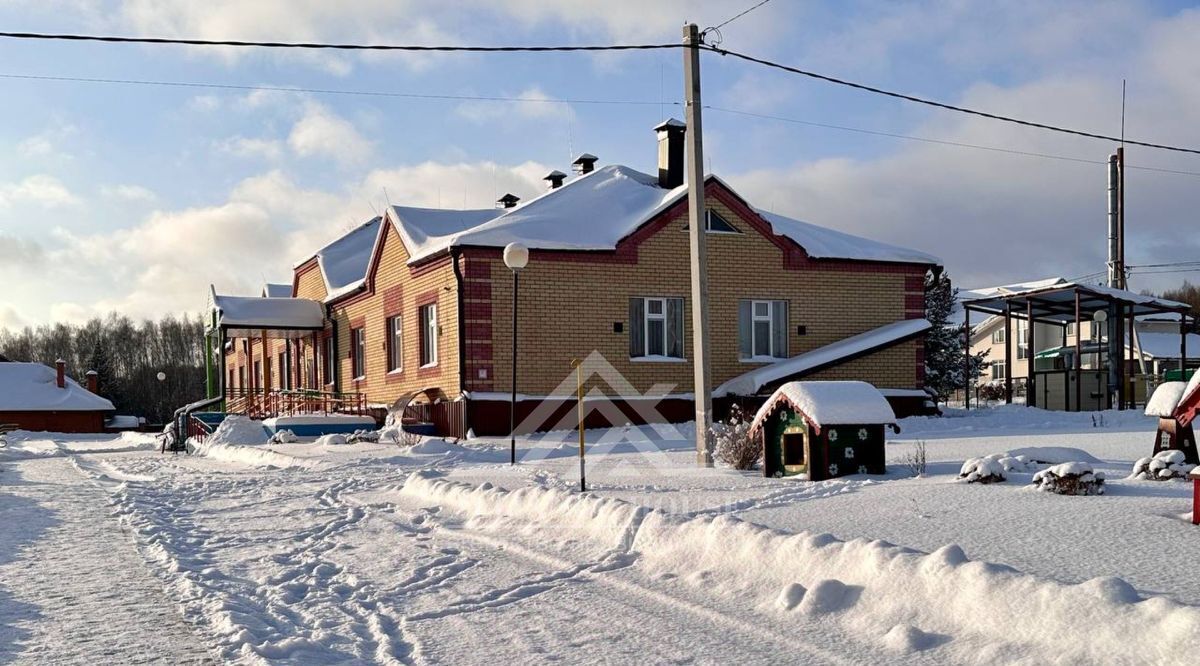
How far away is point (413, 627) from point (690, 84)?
9.79 meters

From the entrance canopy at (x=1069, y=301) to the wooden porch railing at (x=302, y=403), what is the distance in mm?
16227

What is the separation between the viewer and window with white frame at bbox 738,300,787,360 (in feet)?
76.9

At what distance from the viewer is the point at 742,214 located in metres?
23.4

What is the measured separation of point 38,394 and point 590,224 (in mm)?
44904

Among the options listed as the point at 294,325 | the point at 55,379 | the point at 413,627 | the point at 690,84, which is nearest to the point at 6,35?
the point at 690,84

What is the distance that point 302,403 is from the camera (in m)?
30.2

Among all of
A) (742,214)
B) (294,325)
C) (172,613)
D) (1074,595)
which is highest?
(742,214)

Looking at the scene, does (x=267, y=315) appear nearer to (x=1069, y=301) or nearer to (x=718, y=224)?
(x=718, y=224)

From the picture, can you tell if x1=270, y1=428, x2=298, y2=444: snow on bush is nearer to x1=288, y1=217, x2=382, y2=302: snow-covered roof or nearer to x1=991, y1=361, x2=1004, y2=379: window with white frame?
x1=288, y1=217, x2=382, y2=302: snow-covered roof

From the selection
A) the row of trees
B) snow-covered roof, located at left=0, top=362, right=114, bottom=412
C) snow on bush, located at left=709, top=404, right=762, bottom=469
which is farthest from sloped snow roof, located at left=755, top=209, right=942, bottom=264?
the row of trees

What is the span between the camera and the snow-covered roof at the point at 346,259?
31141mm

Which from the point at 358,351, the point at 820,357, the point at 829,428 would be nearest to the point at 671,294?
the point at 820,357

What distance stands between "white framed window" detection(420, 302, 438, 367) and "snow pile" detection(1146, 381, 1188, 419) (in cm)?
1580

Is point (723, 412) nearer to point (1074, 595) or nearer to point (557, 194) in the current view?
point (557, 194)
